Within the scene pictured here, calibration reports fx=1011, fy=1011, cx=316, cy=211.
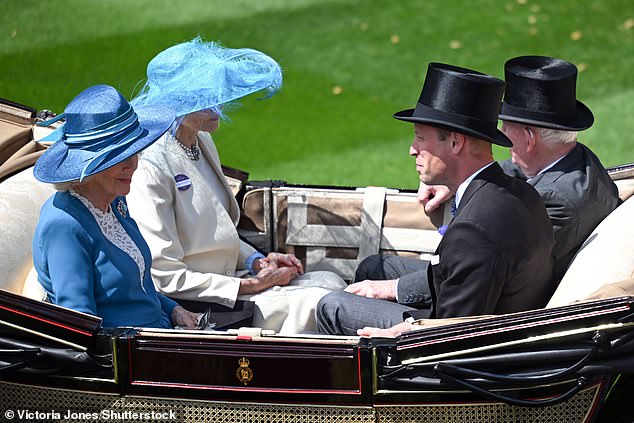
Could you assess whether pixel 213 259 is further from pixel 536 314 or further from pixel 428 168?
pixel 536 314

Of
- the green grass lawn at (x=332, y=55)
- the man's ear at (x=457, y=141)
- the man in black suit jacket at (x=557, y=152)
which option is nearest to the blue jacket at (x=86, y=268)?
the man's ear at (x=457, y=141)

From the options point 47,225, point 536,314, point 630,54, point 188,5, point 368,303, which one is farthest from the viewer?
point 188,5

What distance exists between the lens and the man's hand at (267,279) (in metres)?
4.20

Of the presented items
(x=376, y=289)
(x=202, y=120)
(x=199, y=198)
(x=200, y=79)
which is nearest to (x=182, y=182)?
(x=199, y=198)

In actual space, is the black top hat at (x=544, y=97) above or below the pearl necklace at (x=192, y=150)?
above

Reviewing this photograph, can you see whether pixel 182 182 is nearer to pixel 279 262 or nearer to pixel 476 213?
pixel 279 262

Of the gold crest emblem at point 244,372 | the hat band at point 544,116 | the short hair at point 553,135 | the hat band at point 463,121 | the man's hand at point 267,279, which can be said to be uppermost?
the hat band at point 463,121

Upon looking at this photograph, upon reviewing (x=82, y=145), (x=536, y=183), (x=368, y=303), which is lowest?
(x=368, y=303)

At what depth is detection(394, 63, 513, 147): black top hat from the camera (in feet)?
11.5

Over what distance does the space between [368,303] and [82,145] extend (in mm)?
1251

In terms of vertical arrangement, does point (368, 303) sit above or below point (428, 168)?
below

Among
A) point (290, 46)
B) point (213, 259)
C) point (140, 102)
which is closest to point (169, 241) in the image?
point (213, 259)

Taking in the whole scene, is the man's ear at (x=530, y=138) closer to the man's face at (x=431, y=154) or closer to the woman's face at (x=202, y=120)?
the man's face at (x=431, y=154)

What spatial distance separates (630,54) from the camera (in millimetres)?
9375
